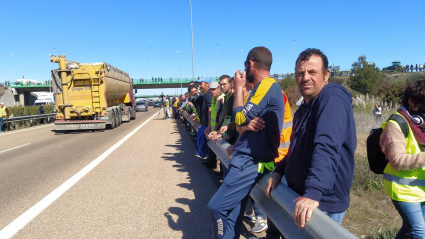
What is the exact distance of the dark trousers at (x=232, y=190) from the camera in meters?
2.74

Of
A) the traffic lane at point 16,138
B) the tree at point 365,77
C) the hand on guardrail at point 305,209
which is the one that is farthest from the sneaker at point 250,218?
the tree at point 365,77

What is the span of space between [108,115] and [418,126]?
670 inches

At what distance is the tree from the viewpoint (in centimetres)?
3353

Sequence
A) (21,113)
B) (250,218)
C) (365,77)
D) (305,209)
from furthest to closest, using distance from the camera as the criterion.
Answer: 1. (365,77)
2. (21,113)
3. (250,218)
4. (305,209)

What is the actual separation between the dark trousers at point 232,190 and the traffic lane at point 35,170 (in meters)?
3.31

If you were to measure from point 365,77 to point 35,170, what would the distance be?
33.7m

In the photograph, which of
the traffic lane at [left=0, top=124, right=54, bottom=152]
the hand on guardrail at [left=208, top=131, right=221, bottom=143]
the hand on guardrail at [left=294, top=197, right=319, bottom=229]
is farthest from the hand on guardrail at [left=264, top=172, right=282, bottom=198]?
the traffic lane at [left=0, top=124, right=54, bottom=152]

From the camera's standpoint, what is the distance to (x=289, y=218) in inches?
89.9

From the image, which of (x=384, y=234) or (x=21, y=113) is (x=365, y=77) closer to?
(x=21, y=113)

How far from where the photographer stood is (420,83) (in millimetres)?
2654

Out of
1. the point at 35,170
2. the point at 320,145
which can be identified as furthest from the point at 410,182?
the point at 35,170

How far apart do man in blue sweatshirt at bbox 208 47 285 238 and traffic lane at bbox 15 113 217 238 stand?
3.91 feet

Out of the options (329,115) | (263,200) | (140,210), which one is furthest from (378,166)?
(140,210)

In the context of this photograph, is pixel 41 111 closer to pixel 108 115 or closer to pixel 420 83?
pixel 108 115
